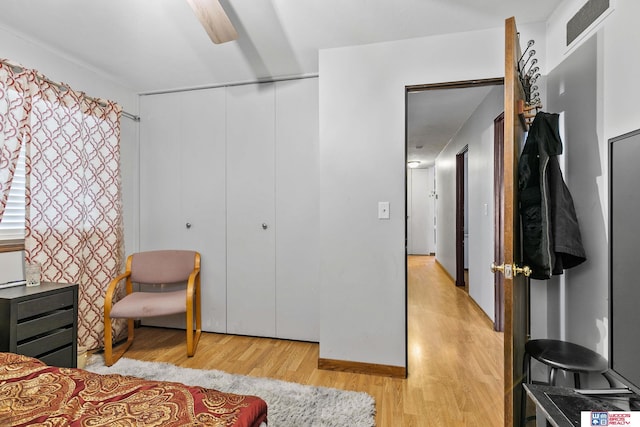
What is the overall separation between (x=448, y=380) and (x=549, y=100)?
2.07m

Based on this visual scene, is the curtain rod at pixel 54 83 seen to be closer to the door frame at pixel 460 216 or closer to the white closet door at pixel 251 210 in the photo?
the white closet door at pixel 251 210

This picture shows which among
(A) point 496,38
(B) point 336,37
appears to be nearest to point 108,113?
(B) point 336,37

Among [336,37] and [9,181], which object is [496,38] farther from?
[9,181]

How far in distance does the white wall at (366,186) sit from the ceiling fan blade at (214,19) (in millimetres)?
965

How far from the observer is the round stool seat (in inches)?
54.4

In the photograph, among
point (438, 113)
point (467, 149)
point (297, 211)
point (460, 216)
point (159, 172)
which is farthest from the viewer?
point (460, 216)

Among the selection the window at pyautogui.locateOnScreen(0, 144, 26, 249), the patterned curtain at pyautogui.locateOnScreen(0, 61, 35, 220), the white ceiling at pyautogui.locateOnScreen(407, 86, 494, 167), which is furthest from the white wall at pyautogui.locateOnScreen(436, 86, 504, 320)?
the window at pyautogui.locateOnScreen(0, 144, 26, 249)

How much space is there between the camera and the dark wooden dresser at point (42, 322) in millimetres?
1914

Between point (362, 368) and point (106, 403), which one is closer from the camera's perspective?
point (106, 403)

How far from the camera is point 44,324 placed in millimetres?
2076

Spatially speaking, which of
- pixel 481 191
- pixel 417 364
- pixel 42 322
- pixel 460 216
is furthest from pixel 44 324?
pixel 460 216

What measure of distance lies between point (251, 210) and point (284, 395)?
1674mm

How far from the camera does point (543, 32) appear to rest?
2.12 meters

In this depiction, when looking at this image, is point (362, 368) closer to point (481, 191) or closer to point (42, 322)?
point (42, 322)
